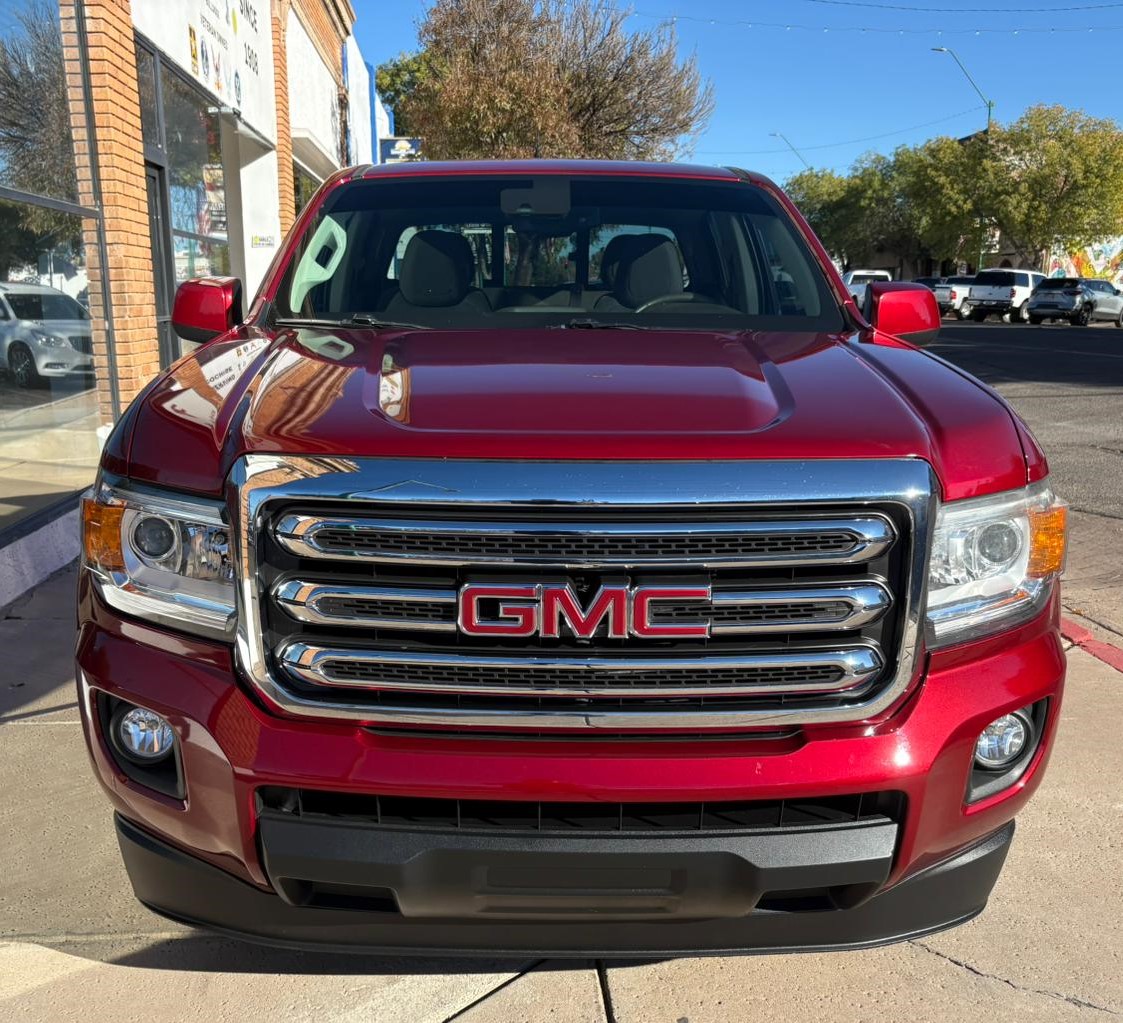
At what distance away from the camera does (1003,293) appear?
125ft

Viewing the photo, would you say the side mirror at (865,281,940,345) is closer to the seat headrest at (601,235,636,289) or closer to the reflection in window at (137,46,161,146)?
the seat headrest at (601,235,636,289)

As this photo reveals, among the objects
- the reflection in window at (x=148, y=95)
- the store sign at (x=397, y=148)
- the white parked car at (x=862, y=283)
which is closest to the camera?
the white parked car at (x=862, y=283)

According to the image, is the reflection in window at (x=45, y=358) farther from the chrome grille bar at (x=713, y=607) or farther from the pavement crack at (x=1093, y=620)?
the pavement crack at (x=1093, y=620)

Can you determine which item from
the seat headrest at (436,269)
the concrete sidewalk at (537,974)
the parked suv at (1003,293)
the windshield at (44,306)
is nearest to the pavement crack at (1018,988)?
the concrete sidewalk at (537,974)

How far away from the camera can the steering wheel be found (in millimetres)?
3275

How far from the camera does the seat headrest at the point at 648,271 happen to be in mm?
3312

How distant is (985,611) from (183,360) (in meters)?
1.99

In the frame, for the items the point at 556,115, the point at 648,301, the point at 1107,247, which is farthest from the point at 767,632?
the point at 1107,247

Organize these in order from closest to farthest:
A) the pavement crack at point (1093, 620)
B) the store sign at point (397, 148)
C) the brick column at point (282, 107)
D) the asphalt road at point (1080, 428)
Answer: the pavement crack at point (1093, 620)
the asphalt road at point (1080, 428)
the brick column at point (282, 107)
the store sign at point (397, 148)

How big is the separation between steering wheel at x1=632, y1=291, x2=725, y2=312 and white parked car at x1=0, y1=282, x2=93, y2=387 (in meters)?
4.24

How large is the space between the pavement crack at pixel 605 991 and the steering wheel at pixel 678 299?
184 cm

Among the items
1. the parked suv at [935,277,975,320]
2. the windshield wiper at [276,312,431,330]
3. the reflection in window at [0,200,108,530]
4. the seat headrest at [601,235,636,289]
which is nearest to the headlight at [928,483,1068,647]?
the windshield wiper at [276,312,431,330]

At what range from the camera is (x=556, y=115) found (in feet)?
66.4

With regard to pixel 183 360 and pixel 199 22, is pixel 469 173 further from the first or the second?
pixel 199 22
